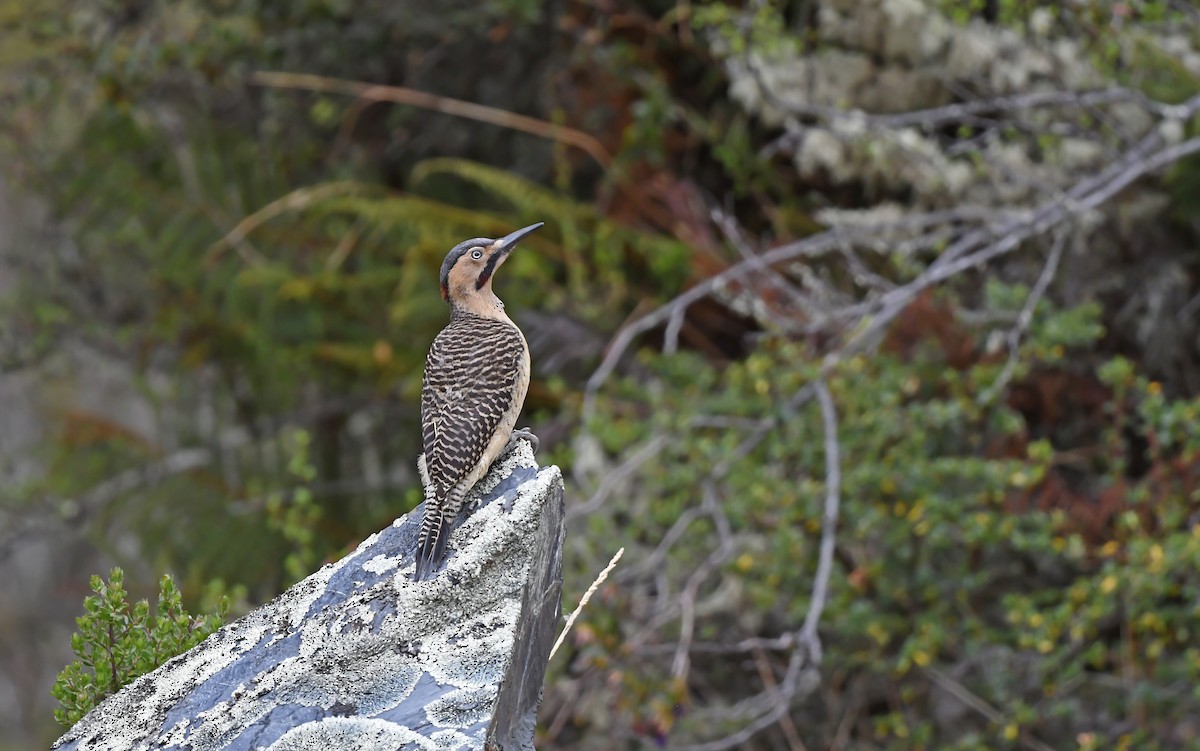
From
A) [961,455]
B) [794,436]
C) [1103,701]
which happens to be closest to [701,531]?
[794,436]

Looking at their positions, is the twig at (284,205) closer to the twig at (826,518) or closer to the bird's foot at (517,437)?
the twig at (826,518)

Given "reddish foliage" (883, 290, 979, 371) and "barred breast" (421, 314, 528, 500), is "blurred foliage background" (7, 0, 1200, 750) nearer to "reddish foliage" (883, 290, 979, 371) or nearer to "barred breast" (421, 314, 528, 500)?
"reddish foliage" (883, 290, 979, 371)

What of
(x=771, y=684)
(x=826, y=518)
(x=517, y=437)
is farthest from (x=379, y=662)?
(x=771, y=684)

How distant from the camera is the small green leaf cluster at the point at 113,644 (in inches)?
144

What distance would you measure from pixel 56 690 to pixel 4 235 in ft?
46.3

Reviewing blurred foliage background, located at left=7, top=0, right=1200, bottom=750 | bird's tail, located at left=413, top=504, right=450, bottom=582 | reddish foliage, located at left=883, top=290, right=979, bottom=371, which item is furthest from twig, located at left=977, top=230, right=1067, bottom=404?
bird's tail, located at left=413, top=504, right=450, bottom=582

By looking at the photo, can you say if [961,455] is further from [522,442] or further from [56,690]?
[56,690]

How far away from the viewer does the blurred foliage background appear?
6656 mm

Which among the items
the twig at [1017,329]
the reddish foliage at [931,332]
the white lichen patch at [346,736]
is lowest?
the reddish foliage at [931,332]

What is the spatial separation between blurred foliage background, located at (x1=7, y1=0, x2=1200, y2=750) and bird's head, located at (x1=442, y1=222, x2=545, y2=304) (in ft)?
4.53

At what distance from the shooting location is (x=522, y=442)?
3879 mm

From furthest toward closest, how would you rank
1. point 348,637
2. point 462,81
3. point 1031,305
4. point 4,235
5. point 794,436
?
point 4,235 < point 462,81 < point 794,436 < point 1031,305 < point 348,637

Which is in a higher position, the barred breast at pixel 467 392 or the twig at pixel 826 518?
the barred breast at pixel 467 392

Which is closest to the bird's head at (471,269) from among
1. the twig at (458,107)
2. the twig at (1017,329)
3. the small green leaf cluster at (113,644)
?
the small green leaf cluster at (113,644)
